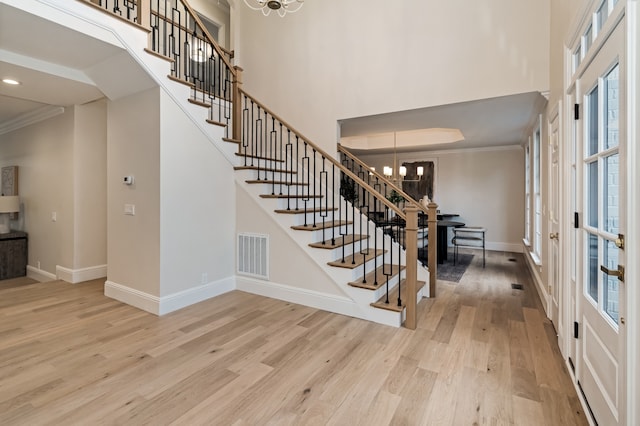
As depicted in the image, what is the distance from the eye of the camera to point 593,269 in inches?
73.7

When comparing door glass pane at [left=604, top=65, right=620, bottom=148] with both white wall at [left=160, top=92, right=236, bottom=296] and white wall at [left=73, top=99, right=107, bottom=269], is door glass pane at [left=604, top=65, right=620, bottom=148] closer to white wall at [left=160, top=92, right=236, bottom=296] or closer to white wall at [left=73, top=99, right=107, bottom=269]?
white wall at [left=160, top=92, right=236, bottom=296]

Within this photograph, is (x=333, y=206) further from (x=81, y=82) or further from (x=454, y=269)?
(x=81, y=82)

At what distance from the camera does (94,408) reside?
1.83 m

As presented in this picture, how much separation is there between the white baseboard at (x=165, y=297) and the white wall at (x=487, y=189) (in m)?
6.03

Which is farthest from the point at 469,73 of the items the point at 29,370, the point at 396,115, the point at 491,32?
the point at 29,370

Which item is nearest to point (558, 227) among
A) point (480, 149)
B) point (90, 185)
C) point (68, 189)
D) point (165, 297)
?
point (165, 297)

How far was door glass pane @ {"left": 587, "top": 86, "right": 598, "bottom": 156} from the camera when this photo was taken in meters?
1.83

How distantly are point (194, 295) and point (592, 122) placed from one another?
391cm

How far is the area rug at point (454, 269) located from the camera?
4.83 meters

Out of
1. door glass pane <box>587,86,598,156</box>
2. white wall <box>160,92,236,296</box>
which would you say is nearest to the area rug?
door glass pane <box>587,86,598,156</box>

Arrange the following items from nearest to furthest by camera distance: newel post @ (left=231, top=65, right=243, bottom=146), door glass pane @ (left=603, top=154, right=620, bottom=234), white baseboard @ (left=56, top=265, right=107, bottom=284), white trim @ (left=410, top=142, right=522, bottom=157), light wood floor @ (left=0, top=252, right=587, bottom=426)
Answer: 1. door glass pane @ (left=603, top=154, right=620, bottom=234)
2. light wood floor @ (left=0, top=252, right=587, bottom=426)
3. newel post @ (left=231, top=65, right=243, bottom=146)
4. white baseboard @ (left=56, top=265, right=107, bottom=284)
5. white trim @ (left=410, top=142, right=522, bottom=157)

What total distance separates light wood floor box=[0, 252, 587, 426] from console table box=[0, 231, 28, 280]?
2.30 m

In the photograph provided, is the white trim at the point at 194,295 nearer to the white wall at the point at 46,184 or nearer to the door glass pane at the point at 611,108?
the white wall at the point at 46,184

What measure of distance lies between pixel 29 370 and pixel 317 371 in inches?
81.9
